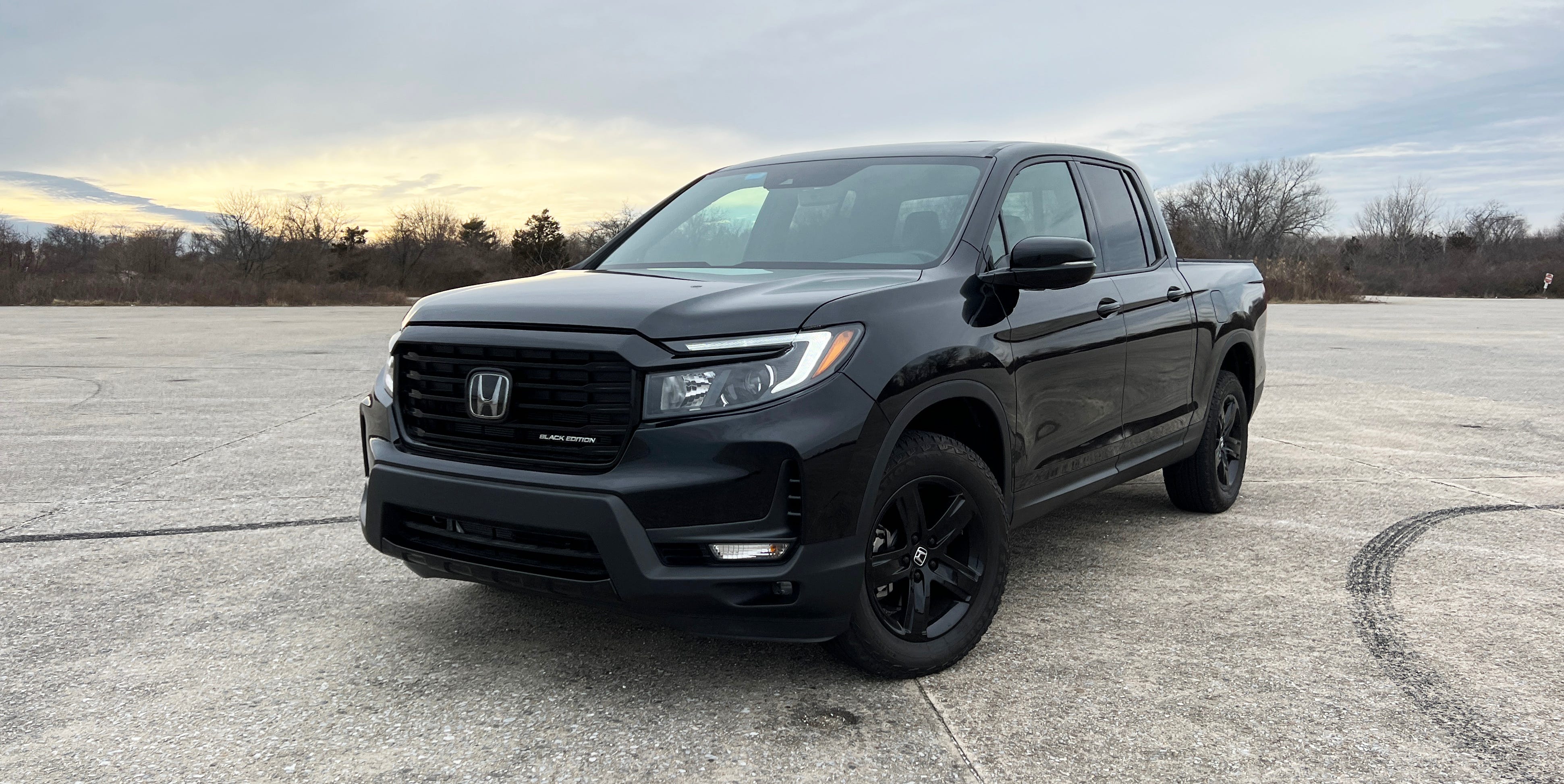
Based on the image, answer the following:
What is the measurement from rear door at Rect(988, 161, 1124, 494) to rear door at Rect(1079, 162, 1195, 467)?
15 centimetres

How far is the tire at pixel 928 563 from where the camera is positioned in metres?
3.30

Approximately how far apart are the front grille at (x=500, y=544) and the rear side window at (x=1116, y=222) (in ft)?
8.64

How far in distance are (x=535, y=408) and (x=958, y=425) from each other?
1.41 m

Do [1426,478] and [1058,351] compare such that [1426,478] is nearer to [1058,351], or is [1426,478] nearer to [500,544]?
[1058,351]

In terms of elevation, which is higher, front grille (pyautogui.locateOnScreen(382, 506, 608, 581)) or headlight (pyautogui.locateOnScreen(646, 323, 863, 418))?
headlight (pyautogui.locateOnScreen(646, 323, 863, 418))

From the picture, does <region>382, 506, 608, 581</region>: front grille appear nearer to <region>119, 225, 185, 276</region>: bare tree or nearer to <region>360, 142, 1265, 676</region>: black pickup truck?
<region>360, 142, 1265, 676</region>: black pickup truck

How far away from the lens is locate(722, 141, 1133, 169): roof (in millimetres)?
4426

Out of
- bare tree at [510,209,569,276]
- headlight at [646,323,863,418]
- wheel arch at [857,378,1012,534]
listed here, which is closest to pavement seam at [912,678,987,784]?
wheel arch at [857,378,1012,534]

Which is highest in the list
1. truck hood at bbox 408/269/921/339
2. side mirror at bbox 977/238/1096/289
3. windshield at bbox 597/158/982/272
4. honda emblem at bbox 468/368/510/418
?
windshield at bbox 597/158/982/272

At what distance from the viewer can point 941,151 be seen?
4.51 m

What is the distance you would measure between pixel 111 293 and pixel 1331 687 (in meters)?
49.0

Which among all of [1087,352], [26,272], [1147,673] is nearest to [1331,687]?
[1147,673]

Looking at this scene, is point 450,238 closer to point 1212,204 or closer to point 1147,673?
point 1212,204

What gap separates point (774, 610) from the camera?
3090mm
